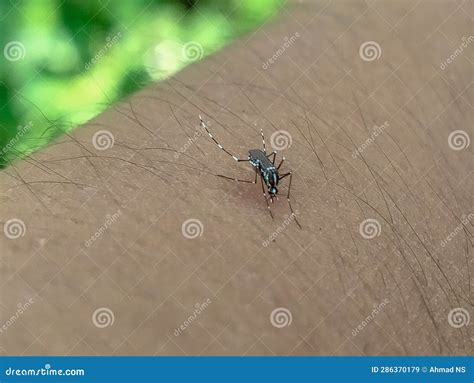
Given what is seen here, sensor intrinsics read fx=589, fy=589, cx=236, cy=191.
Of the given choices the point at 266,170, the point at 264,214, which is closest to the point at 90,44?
Result: the point at 266,170

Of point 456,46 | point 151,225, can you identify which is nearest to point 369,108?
point 456,46

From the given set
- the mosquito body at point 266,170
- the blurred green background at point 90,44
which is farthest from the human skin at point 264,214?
the blurred green background at point 90,44

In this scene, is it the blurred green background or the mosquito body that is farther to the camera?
the blurred green background

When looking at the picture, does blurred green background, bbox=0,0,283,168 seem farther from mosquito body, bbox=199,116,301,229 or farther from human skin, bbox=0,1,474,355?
mosquito body, bbox=199,116,301,229

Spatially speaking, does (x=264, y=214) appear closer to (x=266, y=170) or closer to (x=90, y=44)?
(x=266, y=170)

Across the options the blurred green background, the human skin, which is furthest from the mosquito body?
the blurred green background

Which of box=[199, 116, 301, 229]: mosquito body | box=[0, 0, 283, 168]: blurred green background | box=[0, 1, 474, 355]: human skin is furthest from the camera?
box=[0, 0, 283, 168]: blurred green background
